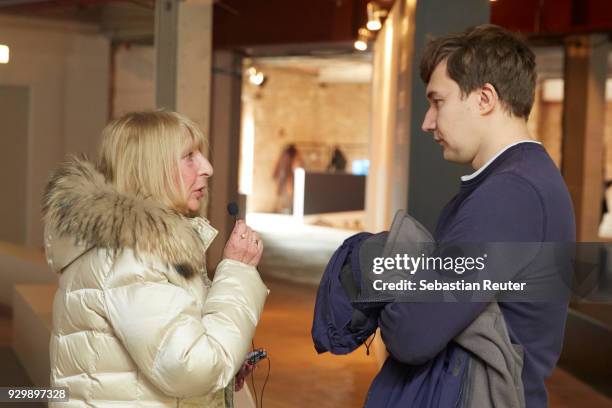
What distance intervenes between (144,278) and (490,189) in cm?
61

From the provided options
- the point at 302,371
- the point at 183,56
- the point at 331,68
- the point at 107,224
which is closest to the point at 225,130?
the point at 183,56

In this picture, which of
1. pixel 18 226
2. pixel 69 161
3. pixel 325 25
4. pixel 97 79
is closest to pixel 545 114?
pixel 325 25

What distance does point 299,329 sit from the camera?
19.4 feet

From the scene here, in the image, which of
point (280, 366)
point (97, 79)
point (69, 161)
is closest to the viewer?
point (69, 161)

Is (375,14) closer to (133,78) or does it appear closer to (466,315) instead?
(133,78)

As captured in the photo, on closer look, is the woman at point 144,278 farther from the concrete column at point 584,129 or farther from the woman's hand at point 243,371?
the concrete column at point 584,129

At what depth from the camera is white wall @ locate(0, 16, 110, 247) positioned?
22.0ft

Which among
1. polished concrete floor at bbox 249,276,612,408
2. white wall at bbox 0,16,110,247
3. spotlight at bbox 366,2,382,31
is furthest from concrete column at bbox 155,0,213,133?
polished concrete floor at bbox 249,276,612,408

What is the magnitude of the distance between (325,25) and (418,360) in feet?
23.3

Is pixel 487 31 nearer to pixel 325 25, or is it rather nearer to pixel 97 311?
pixel 97 311

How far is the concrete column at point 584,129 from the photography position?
320 inches

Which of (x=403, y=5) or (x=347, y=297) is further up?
(x=403, y=5)

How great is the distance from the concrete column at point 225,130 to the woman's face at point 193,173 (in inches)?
291

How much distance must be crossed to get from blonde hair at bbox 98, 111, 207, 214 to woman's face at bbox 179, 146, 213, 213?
1 centimetres
